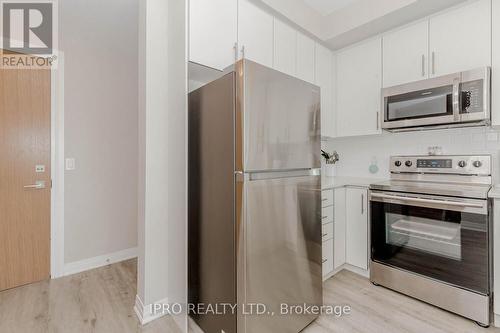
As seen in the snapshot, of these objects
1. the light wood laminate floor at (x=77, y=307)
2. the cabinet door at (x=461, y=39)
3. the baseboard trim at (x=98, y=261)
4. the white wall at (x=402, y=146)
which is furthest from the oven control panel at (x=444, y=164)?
the baseboard trim at (x=98, y=261)

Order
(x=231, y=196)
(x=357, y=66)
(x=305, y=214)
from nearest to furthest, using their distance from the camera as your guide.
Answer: (x=231, y=196) → (x=305, y=214) → (x=357, y=66)

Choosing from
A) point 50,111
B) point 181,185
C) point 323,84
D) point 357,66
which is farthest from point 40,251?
point 357,66

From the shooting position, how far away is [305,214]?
1640 mm

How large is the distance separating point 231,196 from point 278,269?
0.55m

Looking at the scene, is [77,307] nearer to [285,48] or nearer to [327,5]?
[285,48]

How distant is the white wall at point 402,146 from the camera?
82.6 inches

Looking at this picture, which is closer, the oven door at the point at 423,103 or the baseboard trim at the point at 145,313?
the baseboard trim at the point at 145,313

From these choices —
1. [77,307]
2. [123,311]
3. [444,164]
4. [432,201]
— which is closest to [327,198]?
[432,201]

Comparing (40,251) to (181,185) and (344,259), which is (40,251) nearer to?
(181,185)

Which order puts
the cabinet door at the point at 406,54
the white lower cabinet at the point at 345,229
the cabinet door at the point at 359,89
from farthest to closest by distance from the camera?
the cabinet door at the point at 359,89, the white lower cabinet at the point at 345,229, the cabinet door at the point at 406,54

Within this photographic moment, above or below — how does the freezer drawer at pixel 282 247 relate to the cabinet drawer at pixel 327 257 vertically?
above

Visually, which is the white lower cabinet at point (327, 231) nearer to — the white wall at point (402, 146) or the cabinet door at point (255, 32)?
the white wall at point (402, 146)

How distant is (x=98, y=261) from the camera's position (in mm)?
2643

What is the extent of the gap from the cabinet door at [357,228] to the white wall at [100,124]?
2.47m
